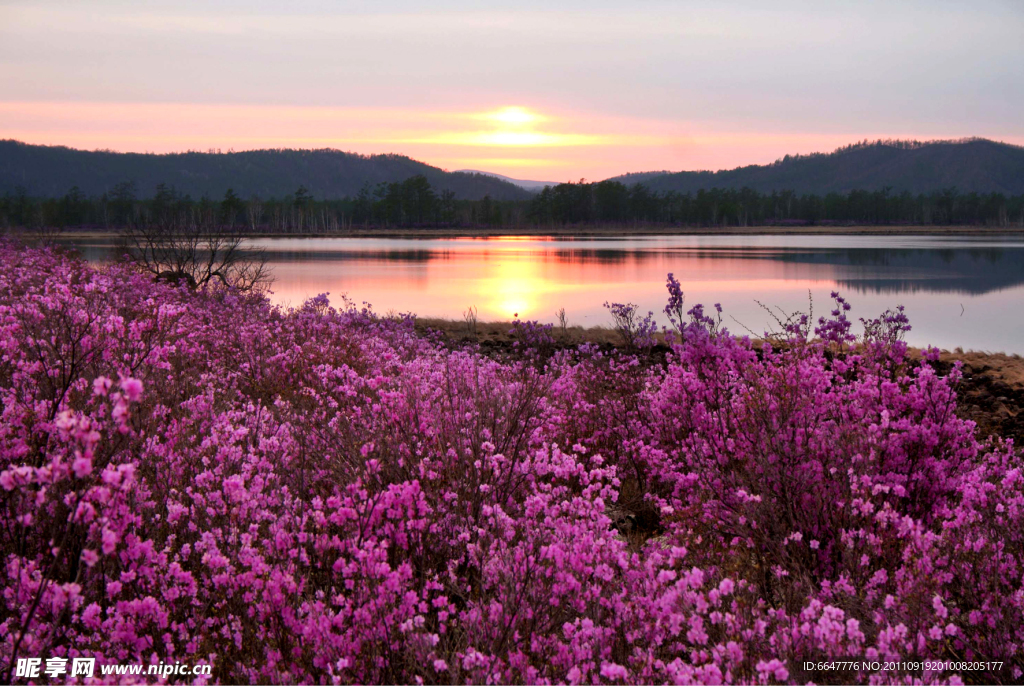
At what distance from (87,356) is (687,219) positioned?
510 feet

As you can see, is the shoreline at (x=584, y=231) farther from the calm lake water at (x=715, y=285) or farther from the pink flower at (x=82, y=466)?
the pink flower at (x=82, y=466)

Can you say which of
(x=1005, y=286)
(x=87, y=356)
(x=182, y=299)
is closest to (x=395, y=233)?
(x=1005, y=286)

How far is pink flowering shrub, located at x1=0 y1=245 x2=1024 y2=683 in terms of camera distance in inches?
121

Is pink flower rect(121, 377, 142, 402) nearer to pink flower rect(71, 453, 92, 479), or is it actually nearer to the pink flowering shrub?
the pink flowering shrub

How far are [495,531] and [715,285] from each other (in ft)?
110

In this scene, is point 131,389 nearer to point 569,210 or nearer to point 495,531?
point 495,531

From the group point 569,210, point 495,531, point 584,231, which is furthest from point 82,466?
point 569,210

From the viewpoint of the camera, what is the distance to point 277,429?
5.40 metres

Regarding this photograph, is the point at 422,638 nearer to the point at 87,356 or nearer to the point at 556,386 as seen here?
the point at 87,356

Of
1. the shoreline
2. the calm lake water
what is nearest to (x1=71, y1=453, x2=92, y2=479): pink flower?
the calm lake water

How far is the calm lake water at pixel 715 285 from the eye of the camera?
2481 cm

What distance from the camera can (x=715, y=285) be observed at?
35.7 metres

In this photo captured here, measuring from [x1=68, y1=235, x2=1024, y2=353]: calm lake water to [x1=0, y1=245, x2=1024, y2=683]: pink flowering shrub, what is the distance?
14.8 m

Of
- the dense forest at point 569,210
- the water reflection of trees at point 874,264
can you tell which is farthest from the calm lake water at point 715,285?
the dense forest at point 569,210
